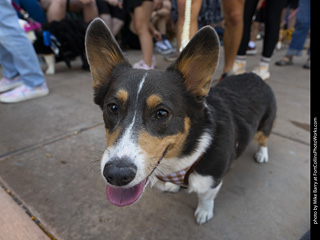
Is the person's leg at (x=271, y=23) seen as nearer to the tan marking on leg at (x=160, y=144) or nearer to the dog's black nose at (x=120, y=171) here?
the tan marking on leg at (x=160, y=144)

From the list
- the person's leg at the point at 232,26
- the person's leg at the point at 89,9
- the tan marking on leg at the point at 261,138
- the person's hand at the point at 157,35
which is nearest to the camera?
the tan marking on leg at the point at 261,138

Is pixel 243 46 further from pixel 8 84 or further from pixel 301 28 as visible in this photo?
pixel 8 84

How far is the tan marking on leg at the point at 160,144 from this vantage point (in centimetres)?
142

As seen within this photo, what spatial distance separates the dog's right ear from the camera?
1.77 meters

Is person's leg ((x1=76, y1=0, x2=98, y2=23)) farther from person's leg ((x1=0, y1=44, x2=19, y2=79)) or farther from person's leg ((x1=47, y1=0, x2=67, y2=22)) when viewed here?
person's leg ((x1=0, y1=44, x2=19, y2=79))

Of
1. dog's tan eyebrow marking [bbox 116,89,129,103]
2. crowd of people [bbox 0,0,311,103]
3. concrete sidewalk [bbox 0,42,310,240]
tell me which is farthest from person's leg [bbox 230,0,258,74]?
dog's tan eyebrow marking [bbox 116,89,129,103]

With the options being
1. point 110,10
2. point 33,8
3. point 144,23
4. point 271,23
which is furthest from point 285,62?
point 33,8

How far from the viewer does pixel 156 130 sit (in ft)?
5.10

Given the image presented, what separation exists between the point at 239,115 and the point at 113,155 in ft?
4.51

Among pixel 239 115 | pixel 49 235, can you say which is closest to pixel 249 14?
pixel 239 115

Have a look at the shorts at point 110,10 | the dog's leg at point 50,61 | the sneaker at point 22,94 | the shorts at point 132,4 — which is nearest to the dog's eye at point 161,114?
the sneaker at point 22,94

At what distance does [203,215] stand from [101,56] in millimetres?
1512

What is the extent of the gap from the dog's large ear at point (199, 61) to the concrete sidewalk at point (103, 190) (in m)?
1.05

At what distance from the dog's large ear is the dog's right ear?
463 millimetres
